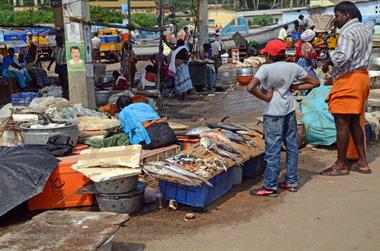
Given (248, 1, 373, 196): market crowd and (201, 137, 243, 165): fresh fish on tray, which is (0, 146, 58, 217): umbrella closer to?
(201, 137, 243, 165): fresh fish on tray

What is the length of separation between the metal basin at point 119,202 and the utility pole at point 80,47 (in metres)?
4.22

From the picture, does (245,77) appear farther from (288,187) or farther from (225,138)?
(288,187)

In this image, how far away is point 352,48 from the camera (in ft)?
20.1

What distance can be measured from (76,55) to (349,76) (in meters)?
4.89

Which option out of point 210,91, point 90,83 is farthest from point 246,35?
point 90,83

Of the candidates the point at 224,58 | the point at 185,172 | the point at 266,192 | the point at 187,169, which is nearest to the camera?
the point at 185,172

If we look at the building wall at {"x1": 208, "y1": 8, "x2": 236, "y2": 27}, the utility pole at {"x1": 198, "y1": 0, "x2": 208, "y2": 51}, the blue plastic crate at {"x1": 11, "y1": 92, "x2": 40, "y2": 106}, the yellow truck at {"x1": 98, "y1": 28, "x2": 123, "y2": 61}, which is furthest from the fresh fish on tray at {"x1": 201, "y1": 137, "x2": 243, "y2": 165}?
the building wall at {"x1": 208, "y1": 8, "x2": 236, "y2": 27}

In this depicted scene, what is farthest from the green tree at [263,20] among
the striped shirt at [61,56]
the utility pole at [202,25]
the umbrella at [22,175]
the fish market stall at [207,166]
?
the umbrella at [22,175]

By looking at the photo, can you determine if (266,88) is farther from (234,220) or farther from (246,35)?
(246,35)

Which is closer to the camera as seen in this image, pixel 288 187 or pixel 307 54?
pixel 288 187

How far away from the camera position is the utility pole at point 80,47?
8.91 meters

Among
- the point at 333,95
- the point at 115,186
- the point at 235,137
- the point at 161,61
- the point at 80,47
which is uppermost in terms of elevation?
the point at 80,47

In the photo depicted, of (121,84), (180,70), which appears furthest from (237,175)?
(180,70)

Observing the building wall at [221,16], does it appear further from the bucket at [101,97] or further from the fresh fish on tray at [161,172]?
the fresh fish on tray at [161,172]
